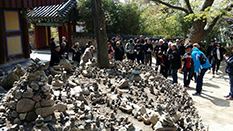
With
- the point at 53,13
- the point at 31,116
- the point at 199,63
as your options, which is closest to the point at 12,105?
the point at 31,116

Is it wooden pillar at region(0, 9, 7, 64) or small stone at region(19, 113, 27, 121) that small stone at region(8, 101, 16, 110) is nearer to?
small stone at region(19, 113, 27, 121)

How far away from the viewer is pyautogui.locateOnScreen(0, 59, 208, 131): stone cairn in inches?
150

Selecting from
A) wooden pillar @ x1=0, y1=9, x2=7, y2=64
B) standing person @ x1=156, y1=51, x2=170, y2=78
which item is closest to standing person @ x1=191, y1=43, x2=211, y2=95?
standing person @ x1=156, y1=51, x2=170, y2=78

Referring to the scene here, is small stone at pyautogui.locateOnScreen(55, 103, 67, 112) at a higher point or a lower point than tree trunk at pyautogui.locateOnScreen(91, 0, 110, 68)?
lower

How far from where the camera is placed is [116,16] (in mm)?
17891

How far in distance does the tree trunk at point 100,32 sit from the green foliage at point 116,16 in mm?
8720

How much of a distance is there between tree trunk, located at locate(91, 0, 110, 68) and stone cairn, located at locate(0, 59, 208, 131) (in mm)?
1647

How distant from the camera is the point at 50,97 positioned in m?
3.97

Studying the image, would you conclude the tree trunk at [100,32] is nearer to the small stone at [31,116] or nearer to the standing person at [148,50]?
the standing person at [148,50]

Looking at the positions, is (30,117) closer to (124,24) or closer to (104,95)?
(104,95)

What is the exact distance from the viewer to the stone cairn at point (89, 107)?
381 cm

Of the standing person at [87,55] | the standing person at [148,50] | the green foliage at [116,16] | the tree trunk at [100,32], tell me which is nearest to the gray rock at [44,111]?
the tree trunk at [100,32]

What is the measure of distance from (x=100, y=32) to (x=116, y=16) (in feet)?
32.6

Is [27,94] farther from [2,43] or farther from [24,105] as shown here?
[2,43]
